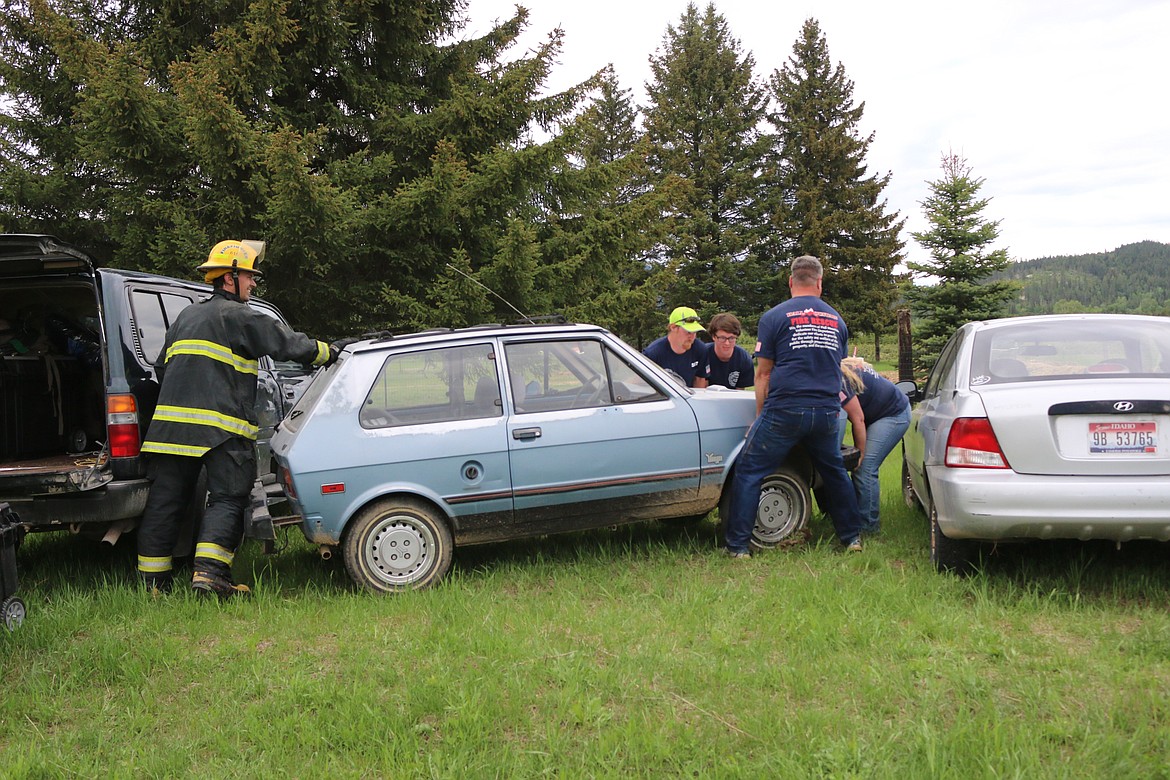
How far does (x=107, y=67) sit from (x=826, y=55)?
3532cm

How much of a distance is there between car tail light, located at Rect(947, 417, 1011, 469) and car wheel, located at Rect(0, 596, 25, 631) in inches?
187

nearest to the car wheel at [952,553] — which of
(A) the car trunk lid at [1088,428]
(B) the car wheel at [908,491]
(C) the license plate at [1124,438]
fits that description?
(A) the car trunk lid at [1088,428]

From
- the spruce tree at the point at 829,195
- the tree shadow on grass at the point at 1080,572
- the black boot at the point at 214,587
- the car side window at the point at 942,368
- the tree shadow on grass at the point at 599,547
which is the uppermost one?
the spruce tree at the point at 829,195

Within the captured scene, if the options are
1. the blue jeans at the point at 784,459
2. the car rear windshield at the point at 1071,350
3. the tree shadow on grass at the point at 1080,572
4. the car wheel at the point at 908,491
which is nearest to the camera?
the tree shadow on grass at the point at 1080,572

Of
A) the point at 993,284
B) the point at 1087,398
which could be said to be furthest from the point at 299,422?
the point at 993,284

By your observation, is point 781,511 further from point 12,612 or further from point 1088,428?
point 12,612

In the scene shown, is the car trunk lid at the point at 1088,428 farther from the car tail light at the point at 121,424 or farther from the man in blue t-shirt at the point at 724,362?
→ the car tail light at the point at 121,424

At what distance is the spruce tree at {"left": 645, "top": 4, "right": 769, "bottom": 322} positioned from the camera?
36906 millimetres

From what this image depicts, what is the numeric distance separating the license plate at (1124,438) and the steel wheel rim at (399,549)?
3.56 m

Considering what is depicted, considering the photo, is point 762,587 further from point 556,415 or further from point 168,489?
point 168,489

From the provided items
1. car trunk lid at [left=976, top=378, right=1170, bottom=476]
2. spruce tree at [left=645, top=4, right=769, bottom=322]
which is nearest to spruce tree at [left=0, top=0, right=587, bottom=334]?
car trunk lid at [left=976, top=378, right=1170, bottom=476]

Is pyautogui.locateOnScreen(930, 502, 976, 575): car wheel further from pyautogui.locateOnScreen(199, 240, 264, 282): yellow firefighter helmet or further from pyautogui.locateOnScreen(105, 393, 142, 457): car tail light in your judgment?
pyautogui.locateOnScreen(105, 393, 142, 457): car tail light

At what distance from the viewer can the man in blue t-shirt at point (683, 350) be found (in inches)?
270

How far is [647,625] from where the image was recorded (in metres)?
4.15
